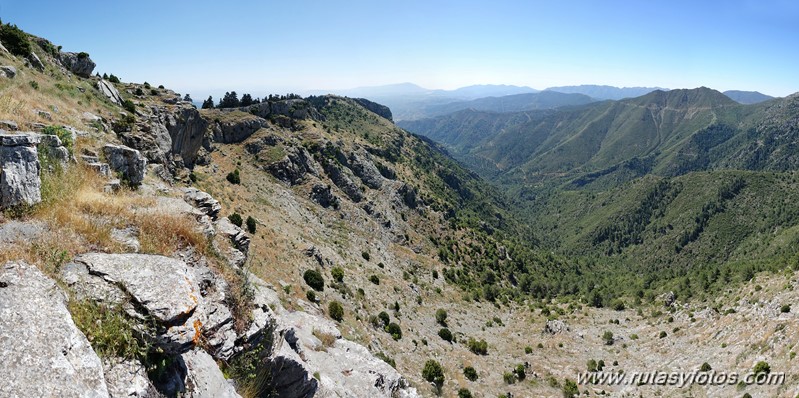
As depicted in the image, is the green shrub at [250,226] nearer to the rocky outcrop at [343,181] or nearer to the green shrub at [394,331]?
the green shrub at [394,331]

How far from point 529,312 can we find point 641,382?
40326mm

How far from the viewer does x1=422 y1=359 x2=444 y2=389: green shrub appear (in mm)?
32469

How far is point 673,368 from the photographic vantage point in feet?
143

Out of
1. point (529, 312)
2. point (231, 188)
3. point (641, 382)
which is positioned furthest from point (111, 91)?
point (529, 312)

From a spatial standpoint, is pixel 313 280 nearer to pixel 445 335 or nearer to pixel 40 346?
pixel 445 335

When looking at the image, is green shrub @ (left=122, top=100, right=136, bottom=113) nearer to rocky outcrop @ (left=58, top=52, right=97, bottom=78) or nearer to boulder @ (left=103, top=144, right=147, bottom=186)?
rocky outcrop @ (left=58, top=52, right=97, bottom=78)

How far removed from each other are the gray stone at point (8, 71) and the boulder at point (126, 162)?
12.7 m

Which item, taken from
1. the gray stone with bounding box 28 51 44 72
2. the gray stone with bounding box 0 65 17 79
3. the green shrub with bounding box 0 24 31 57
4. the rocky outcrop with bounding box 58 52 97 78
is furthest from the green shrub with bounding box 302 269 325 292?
Answer: the rocky outcrop with bounding box 58 52 97 78

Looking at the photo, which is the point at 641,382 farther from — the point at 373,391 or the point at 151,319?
the point at 151,319

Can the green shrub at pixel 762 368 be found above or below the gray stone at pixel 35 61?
below

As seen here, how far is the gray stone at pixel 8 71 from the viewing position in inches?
904

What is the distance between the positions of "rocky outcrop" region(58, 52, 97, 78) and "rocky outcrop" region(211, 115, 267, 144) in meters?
36.5

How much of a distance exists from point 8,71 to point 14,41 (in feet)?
43.0

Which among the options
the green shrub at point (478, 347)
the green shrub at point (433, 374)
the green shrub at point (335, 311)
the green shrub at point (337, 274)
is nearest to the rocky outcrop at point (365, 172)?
the green shrub at point (337, 274)
